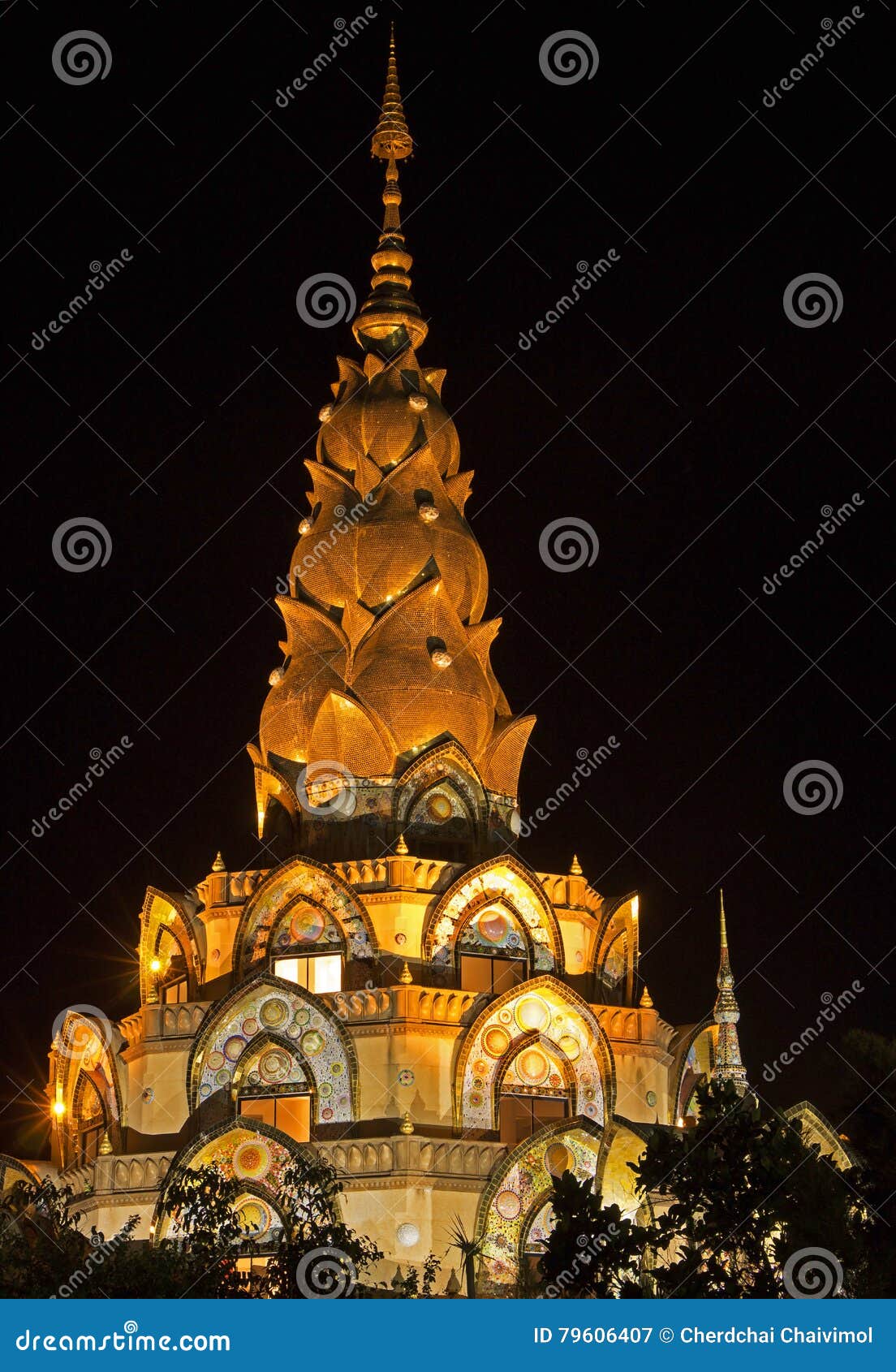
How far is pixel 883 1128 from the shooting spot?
29.1 meters

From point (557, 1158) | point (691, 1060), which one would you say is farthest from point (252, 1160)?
point (691, 1060)

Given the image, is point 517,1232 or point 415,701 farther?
point 415,701

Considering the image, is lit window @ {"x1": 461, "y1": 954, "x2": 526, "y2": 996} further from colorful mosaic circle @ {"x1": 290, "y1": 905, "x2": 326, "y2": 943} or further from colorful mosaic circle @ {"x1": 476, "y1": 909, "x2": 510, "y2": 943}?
colorful mosaic circle @ {"x1": 290, "y1": 905, "x2": 326, "y2": 943}

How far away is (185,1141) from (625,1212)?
684 cm

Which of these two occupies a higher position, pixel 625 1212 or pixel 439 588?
A: pixel 439 588

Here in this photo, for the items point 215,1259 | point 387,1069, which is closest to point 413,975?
point 387,1069

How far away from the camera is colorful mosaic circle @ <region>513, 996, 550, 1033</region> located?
119 feet

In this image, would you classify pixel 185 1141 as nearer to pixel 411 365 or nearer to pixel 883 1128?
pixel 883 1128

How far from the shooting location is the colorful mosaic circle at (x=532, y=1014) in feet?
119

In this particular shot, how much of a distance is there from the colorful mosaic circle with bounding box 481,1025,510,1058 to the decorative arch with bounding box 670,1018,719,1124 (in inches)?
152

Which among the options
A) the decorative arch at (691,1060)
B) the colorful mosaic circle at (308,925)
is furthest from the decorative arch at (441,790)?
the decorative arch at (691,1060)

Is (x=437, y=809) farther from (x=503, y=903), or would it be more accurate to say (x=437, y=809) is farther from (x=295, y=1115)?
(x=295, y=1115)

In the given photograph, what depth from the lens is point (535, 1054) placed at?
119 feet

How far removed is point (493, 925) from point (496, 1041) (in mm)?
2046
